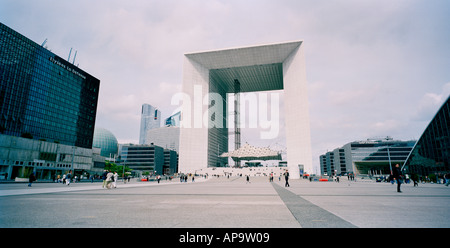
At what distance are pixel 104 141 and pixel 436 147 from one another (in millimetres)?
152828

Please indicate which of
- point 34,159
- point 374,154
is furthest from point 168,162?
point 374,154

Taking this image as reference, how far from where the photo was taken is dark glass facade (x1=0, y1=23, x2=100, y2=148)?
71.9 metres

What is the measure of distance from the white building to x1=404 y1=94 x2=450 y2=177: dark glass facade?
1118 inches

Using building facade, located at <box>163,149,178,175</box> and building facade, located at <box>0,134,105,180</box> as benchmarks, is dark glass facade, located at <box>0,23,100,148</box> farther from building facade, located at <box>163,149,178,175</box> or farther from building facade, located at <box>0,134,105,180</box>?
building facade, located at <box>163,149,178,175</box>

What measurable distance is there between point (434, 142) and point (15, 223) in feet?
172

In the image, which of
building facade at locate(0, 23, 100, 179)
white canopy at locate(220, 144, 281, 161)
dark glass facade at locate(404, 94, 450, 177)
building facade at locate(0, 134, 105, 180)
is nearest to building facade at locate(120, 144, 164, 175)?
building facade at locate(0, 23, 100, 179)

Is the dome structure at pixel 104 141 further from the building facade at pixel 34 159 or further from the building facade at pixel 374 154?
the building facade at pixel 374 154

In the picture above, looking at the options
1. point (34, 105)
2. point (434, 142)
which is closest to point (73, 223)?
point (434, 142)

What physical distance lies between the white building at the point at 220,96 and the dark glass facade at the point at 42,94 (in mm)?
43044

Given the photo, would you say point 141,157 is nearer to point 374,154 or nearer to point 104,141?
point 104,141

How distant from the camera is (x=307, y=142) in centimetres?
7094

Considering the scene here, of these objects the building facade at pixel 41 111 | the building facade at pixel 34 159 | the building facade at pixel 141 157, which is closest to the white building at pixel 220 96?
the building facade at pixel 34 159

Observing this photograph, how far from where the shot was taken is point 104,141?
141 metres
